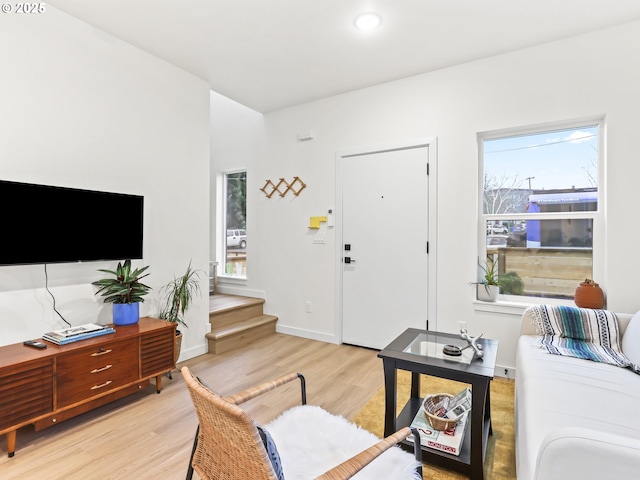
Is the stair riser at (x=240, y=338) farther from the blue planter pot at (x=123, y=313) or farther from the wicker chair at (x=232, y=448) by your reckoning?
the wicker chair at (x=232, y=448)

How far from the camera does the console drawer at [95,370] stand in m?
2.06

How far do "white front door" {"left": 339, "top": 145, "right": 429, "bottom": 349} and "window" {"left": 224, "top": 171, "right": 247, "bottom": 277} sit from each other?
66.9 inches

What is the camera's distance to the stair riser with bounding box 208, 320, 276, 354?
352 cm

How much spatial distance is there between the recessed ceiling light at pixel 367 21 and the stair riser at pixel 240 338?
10.1 feet

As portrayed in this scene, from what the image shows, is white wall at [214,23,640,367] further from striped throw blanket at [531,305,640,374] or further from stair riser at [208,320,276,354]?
striped throw blanket at [531,305,640,374]

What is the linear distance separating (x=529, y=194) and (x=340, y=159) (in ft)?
6.12

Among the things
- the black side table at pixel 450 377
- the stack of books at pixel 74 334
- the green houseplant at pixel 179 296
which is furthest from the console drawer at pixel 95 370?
the black side table at pixel 450 377

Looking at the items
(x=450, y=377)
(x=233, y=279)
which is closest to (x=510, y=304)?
(x=450, y=377)

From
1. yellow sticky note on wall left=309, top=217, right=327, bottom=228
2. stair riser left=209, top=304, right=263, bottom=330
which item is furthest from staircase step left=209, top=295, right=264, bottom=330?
yellow sticky note on wall left=309, top=217, right=327, bottom=228

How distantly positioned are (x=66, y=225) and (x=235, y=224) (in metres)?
2.71

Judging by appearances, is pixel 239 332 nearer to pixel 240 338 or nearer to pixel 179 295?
pixel 240 338

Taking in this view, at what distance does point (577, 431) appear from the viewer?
95 centimetres

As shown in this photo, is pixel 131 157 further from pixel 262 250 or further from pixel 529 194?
pixel 529 194

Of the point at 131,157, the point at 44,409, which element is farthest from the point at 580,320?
the point at 131,157
